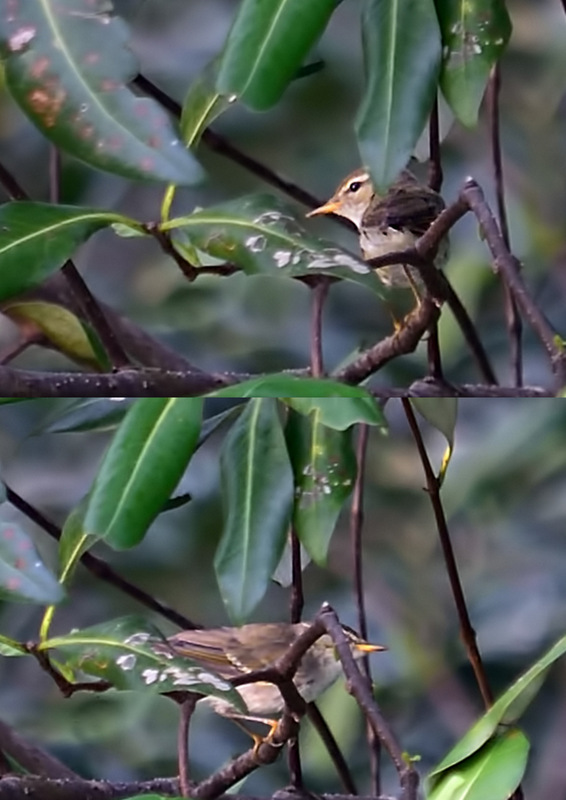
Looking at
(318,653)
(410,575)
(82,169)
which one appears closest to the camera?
(318,653)

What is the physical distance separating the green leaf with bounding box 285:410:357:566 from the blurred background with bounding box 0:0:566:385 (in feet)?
4.51

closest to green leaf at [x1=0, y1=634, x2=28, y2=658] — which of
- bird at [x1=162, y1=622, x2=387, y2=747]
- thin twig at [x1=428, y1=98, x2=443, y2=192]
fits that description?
Result: bird at [x1=162, y1=622, x2=387, y2=747]

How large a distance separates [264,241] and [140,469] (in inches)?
6.8

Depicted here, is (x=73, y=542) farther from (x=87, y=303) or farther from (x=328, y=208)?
(x=328, y=208)

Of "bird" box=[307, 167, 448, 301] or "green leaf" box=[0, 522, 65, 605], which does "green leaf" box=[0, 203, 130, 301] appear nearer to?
"green leaf" box=[0, 522, 65, 605]

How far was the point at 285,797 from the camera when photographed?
1012 mm

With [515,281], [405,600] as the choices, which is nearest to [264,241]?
[515,281]

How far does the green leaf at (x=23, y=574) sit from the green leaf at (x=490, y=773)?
0.84 feet

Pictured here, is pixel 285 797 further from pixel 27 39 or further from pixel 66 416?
pixel 27 39

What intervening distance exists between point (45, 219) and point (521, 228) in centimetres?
177

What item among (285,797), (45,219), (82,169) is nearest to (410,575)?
(285,797)

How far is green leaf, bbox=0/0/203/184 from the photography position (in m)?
0.82

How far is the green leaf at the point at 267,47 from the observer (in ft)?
2.96

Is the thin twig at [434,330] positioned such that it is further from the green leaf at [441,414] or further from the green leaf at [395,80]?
the green leaf at [395,80]
